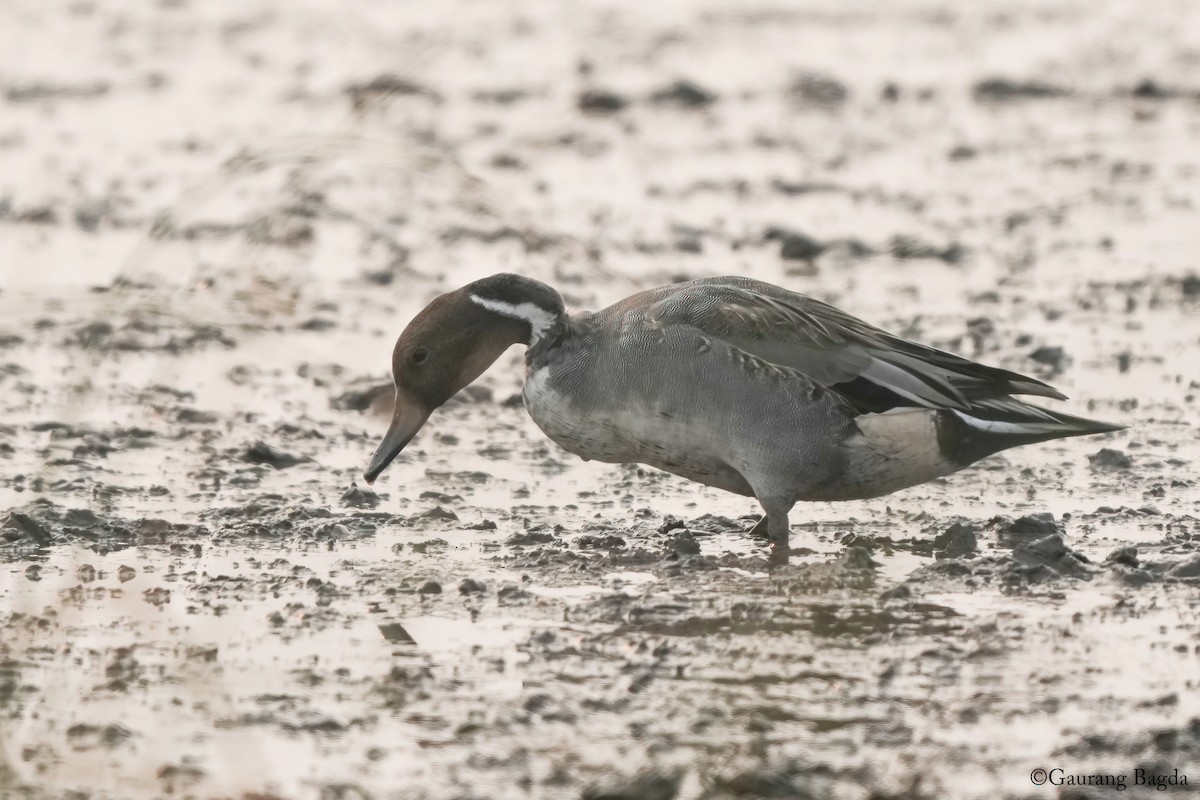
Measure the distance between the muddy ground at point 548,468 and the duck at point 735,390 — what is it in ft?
0.90


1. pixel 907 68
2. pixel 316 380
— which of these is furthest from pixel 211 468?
pixel 907 68

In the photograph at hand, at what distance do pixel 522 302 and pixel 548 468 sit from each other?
3.56ft

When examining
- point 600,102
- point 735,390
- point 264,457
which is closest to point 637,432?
point 735,390

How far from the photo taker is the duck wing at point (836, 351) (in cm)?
632

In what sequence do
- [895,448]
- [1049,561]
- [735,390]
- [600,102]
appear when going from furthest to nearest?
[600,102]
[895,448]
[735,390]
[1049,561]

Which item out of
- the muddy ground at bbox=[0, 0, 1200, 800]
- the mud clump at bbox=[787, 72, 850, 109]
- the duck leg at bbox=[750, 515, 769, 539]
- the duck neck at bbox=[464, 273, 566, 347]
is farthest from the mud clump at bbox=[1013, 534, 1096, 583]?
the mud clump at bbox=[787, 72, 850, 109]

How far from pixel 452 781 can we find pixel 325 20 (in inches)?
542

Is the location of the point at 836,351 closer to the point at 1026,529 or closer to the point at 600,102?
the point at 1026,529

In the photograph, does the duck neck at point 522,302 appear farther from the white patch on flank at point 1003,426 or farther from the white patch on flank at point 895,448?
the white patch on flank at point 1003,426

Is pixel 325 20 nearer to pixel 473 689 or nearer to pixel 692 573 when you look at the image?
pixel 692 573

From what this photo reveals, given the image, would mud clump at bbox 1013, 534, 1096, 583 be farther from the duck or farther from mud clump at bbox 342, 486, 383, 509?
mud clump at bbox 342, 486, 383, 509

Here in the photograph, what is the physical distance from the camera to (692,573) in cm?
607

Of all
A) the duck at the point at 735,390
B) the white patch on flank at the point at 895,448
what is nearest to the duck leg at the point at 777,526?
the duck at the point at 735,390

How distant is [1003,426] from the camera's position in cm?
646
